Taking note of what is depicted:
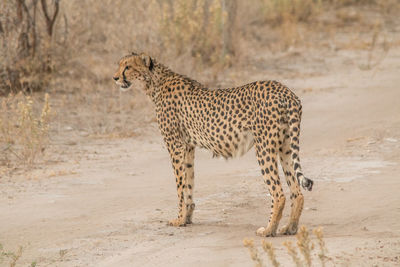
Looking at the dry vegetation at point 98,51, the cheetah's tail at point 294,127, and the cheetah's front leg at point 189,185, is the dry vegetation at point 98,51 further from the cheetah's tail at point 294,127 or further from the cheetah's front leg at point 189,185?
the cheetah's tail at point 294,127

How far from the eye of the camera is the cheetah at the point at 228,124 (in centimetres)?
481

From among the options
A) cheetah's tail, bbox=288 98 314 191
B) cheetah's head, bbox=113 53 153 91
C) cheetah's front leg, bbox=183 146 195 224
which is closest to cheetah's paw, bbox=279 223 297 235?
cheetah's tail, bbox=288 98 314 191

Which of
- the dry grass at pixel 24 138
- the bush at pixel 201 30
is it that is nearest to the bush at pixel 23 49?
the dry grass at pixel 24 138

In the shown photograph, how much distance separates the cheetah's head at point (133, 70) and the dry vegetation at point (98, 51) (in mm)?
1932

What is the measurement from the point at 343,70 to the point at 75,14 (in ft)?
16.2

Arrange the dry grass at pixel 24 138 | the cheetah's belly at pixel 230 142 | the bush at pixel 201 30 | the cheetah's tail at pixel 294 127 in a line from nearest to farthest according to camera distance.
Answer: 1. the cheetah's tail at pixel 294 127
2. the cheetah's belly at pixel 230 142
3. the dry grass at pixel 24 138
4. the bush at pixel 201 30

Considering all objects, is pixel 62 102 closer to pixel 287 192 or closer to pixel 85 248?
pixel 287 192

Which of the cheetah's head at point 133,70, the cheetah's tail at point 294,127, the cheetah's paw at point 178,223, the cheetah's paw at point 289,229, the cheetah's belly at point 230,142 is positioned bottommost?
the cheetah's paw at point 178,223

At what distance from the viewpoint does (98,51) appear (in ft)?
44.1

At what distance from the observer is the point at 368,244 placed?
4.18 meters

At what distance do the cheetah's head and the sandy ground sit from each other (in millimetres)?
1118

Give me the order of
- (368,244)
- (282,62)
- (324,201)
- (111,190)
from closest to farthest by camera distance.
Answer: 1. (368,244)
2. (324,201)
3. (111,190)
4. (282,62)

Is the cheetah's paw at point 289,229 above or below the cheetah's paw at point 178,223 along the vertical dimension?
above

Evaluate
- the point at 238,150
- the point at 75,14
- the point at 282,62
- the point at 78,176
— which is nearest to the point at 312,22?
the point at 282,62
